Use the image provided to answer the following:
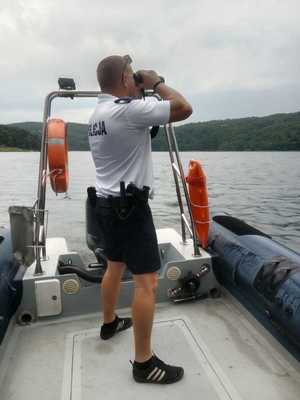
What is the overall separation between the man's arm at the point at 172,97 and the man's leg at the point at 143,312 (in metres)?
0.80

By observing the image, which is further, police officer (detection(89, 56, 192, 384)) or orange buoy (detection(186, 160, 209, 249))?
orange buoy (detection(186, 160, 209, 249))

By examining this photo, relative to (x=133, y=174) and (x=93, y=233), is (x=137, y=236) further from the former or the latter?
(x=93, y=233)

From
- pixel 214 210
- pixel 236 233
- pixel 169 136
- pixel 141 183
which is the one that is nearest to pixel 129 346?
pixel 141 183

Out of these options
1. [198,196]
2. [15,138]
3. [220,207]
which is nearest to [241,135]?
[15,138]

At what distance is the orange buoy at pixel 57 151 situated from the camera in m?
2.51

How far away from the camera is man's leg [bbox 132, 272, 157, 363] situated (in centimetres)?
176

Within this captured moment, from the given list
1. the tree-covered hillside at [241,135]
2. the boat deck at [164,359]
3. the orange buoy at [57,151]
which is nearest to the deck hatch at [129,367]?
the boat deck at [164,359]

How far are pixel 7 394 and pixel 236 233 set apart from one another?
1.99 m

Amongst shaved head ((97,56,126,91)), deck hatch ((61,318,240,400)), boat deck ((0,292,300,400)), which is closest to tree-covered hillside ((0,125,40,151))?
boat deck ((0,292,300,400))

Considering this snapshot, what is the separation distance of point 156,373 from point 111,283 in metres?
0.55

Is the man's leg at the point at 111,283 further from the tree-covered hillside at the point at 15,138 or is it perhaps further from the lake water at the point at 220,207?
the tree-covered hillside at the point at 15,138

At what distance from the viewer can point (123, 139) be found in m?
1.69

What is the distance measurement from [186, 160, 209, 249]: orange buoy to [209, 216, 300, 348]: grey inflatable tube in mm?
201

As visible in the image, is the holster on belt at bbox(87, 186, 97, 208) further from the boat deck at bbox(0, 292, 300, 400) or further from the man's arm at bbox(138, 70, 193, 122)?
the boat deck at bbox(0, 292, 300, 400)
